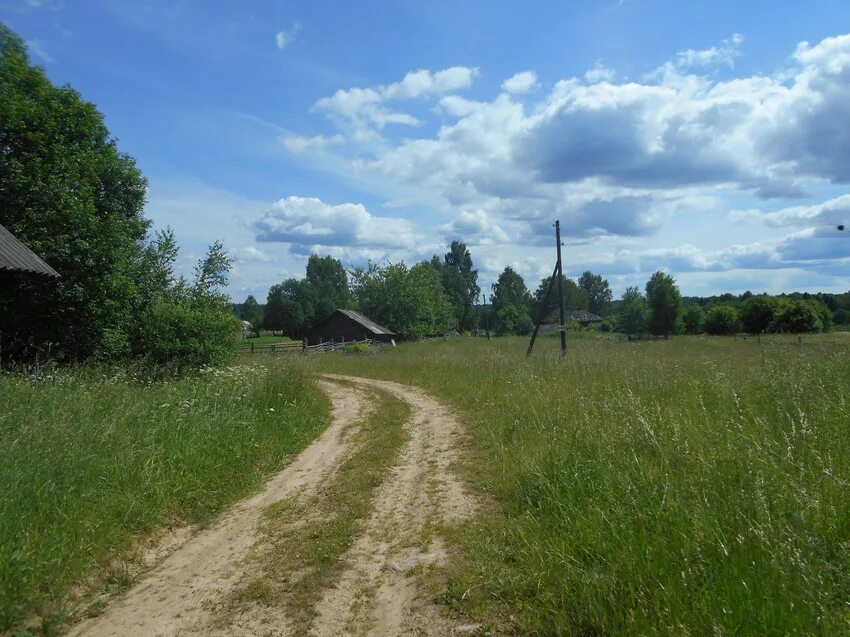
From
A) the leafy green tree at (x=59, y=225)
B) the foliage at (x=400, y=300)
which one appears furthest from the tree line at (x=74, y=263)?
the foliage at (x=400, y=300)

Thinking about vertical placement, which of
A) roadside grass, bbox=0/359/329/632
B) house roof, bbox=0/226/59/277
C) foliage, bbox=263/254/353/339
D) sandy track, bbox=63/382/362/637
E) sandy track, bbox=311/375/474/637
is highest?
foliage, bbox=263/254/353/339

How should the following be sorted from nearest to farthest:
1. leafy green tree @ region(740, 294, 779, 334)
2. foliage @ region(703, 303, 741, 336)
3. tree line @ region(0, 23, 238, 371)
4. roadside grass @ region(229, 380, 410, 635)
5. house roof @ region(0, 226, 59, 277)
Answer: roadside grass @ region(229, 380, 410, 635) → house roof @ region(0, 226, 59, 277) → tree line @ region(0, 23, 238, 371) → leafy green tree @ region(740, 294, 779, 334) → foliage @ region(703, 303, 741, 336)

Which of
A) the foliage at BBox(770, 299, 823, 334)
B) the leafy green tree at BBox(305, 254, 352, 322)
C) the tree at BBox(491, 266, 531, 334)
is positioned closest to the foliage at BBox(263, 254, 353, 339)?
the leafy green tree at BBox(305, 254, 352, 322)

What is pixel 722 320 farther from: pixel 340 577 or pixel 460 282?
pixel 340 577

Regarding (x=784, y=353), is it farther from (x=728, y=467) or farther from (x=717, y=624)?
(x=717, y=624)

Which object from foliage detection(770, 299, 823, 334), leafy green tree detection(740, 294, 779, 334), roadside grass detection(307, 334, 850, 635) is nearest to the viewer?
roadside grass detection(307, 334, 850, 635)

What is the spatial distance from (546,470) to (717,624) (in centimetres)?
299

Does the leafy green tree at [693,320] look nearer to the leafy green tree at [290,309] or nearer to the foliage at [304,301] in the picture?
the foliage at [304,301]

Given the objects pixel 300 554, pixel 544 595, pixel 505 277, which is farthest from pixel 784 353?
pixel 505 277

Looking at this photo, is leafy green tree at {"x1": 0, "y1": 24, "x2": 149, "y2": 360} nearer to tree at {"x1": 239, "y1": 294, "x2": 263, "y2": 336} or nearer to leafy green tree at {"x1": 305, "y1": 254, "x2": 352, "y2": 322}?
leafy green tree at {"x1": 305, "y1": 254, "x2": 352, "y2": 322}

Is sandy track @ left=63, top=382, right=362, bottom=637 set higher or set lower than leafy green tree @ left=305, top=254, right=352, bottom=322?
lower

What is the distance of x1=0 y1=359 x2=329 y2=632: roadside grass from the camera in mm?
4301

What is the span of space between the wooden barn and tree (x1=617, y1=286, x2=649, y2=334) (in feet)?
94.3

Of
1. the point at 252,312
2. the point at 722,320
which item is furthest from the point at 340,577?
the point at 252,312
